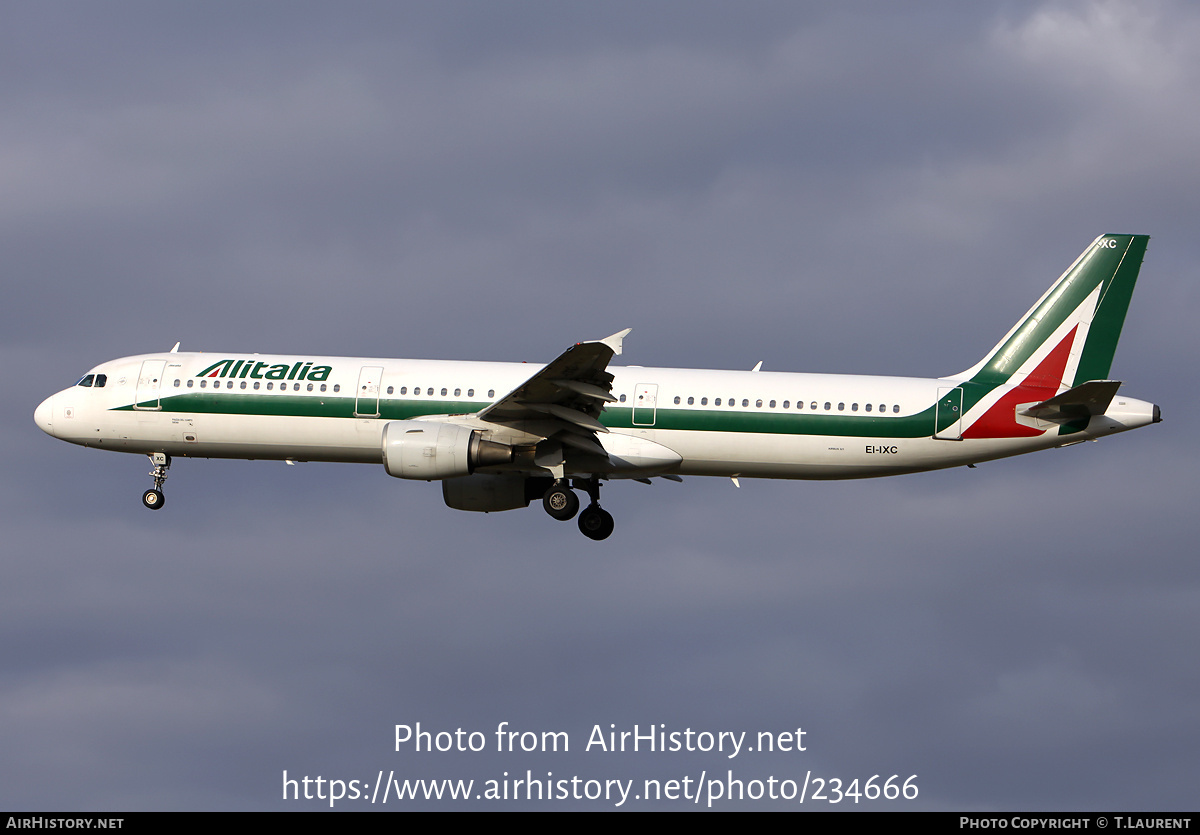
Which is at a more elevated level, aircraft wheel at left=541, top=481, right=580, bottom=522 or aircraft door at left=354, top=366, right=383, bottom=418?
aircraft door at left=354, top=366, right=383, bottom=418

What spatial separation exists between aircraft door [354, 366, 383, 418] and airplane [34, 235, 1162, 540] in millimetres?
43

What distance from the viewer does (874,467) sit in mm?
39469

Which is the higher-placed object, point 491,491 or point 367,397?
point 367,397

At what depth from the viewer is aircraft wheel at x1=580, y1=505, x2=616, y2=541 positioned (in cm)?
4112

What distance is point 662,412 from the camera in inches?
1543

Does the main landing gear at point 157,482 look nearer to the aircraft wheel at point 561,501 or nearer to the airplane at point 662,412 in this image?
the airplane at point 662,412

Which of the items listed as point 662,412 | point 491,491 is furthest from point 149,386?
point 662,412

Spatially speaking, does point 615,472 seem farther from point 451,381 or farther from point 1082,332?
point 1082,332

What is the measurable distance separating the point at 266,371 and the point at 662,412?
12310mm

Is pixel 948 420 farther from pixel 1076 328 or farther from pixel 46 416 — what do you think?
pixel 46 416

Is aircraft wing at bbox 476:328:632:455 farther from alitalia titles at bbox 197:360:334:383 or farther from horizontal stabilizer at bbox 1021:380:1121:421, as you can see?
horizontal stabilizer at bbox 1021:380:1121:421

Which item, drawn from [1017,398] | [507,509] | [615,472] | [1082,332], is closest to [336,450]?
[507,509]

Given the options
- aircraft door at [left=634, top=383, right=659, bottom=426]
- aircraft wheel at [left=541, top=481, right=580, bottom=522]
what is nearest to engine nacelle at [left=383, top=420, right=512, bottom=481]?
aircraft wheel at [left=541, top=481, right=580, bottom=522]

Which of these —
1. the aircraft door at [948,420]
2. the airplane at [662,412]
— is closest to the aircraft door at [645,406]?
the airplane at [662,412]
